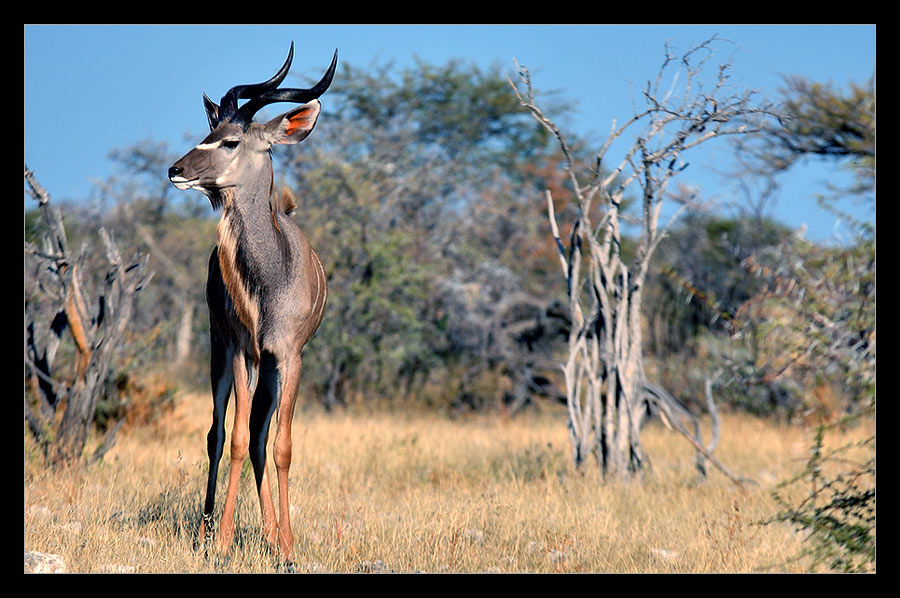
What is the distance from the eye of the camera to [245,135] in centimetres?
496

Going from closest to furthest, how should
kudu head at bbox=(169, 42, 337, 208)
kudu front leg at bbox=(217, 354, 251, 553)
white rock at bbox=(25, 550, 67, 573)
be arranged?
white rock at bbox=(25, 550, 67, 573)
kudu head at bbox=(169, 42, 337, 208)
kudu front leg at bbox=(217, 354, 251, 553)

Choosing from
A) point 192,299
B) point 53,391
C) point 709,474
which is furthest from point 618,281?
point 192,299

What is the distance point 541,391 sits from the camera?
1280 cm

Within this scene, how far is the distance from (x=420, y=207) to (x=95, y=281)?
5777mm

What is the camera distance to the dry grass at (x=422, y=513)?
5105mm

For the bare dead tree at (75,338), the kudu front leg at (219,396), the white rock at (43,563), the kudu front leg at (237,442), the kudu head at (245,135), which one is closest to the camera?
the white rock at (43,563)

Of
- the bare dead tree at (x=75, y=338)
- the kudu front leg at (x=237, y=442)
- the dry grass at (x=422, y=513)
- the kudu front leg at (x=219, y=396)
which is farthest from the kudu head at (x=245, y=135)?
the bare dead tree at (x=75, y=338)

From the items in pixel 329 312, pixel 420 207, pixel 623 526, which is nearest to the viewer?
pixel 623 526

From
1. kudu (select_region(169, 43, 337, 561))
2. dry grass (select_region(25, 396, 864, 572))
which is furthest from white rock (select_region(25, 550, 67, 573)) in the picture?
kudu (select_region(169, 43, 337, 561))

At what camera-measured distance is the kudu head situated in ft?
15.8

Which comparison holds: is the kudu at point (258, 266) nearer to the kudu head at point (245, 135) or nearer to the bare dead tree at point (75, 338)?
the kudu head at point (245, 135)

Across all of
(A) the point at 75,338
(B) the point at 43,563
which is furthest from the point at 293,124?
(A) the point at 75,338

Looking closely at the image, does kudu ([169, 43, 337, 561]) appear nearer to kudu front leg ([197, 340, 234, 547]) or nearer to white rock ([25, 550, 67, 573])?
kudu front leg ([197, 340, 234, 547])

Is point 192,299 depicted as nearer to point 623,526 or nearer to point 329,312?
point 329,312
